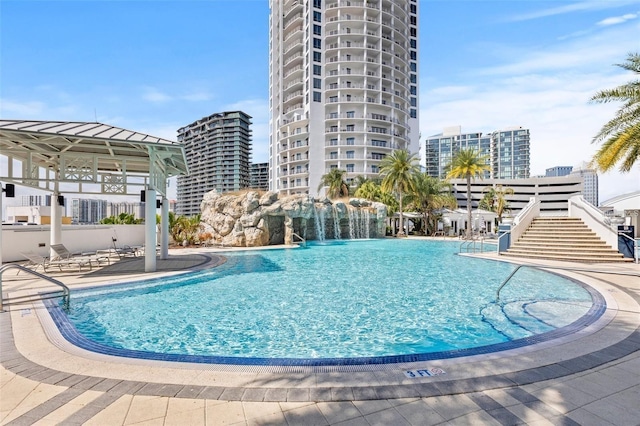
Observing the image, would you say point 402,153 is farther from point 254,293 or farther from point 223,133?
point 223,133

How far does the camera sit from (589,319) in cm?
573

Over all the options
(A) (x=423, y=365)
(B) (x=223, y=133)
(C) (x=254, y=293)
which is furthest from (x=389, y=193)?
(B) (x=223, y=133)

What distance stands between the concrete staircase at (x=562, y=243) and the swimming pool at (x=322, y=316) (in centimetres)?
435

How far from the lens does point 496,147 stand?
13450cm

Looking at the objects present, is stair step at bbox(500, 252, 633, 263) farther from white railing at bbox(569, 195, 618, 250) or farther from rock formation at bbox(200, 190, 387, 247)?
rock formation at bbox(200, 190, 387, 247)

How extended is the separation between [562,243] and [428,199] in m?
21.6

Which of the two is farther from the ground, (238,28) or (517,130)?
(517,130)

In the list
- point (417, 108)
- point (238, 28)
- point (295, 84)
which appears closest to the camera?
point (238, 28)

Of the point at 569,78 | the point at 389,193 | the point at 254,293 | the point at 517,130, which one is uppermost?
the point at 517,130

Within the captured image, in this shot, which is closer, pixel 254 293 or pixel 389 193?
pixel 254 293

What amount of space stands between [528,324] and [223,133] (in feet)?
385

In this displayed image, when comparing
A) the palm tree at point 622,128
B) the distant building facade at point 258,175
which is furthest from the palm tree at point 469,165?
the distant building facade at point 258,175

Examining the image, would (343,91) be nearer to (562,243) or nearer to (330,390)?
(562,243)

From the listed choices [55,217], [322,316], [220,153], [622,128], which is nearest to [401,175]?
[622,128]
